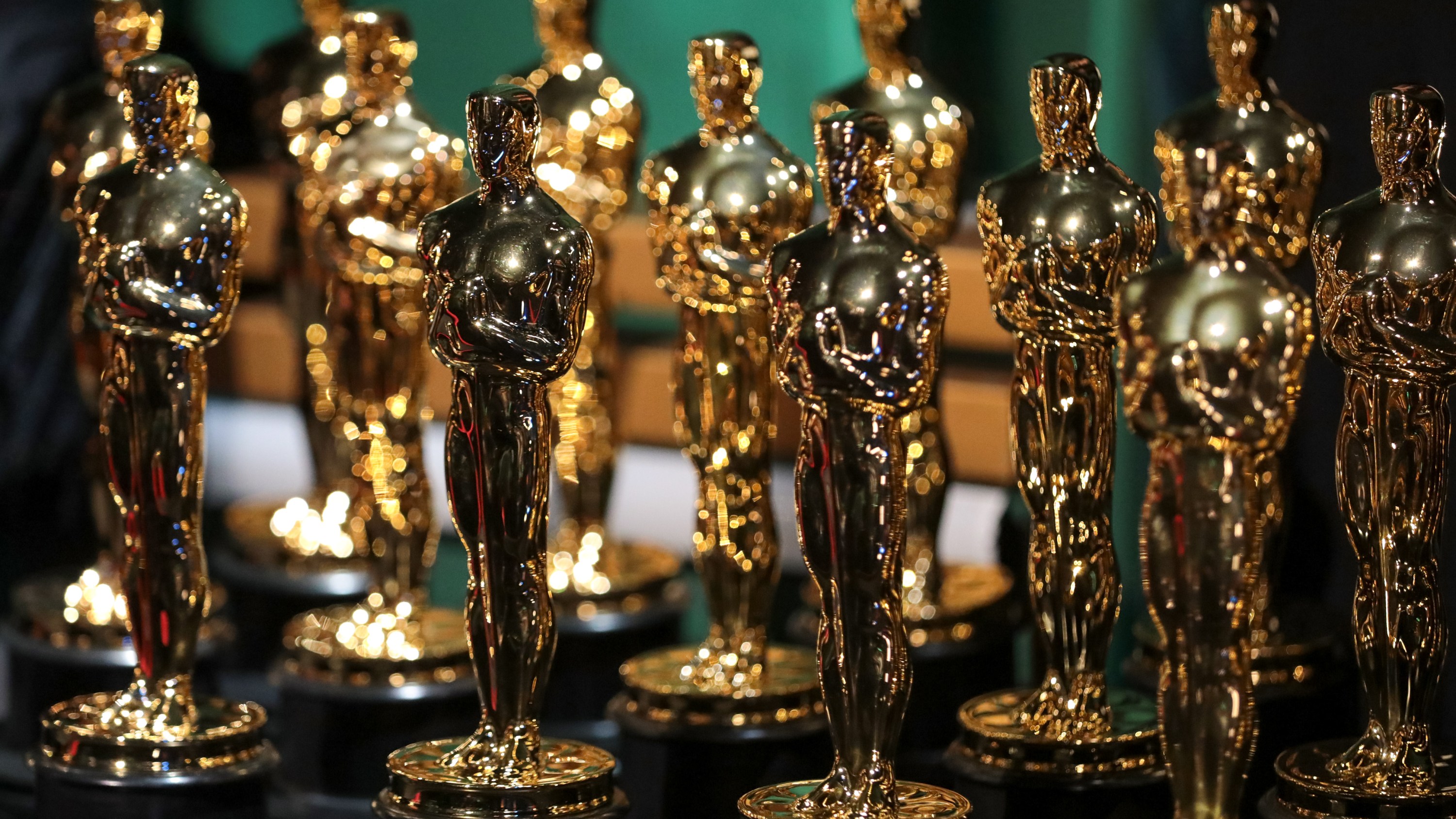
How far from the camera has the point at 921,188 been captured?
205cm

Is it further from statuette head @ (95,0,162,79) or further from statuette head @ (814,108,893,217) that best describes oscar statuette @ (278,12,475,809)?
statuette head @ (814,108,893,217)

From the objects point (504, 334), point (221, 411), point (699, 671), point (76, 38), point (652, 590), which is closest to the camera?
point (504, 334)

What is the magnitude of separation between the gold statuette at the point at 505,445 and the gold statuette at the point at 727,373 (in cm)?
18

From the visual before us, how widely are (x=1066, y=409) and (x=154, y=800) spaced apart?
0.73 metres

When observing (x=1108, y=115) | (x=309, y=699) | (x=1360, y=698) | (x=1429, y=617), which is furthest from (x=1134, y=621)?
(x=309, y=699)

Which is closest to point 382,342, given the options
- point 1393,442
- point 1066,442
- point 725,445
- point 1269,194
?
point 725,445

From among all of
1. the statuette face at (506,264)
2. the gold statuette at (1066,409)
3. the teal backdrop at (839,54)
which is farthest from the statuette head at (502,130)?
the teal backdrop at (839,54)

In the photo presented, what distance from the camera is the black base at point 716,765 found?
182cm

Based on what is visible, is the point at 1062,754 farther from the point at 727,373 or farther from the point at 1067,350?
the point at 727,373

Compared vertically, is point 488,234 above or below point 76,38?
below

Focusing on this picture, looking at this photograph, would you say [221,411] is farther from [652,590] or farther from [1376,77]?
[1376,77]

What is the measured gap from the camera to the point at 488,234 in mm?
1581

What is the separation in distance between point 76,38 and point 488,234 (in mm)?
1455

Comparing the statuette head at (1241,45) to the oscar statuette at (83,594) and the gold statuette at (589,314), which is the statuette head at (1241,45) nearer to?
Answer: the gold statuette at (589,314)
